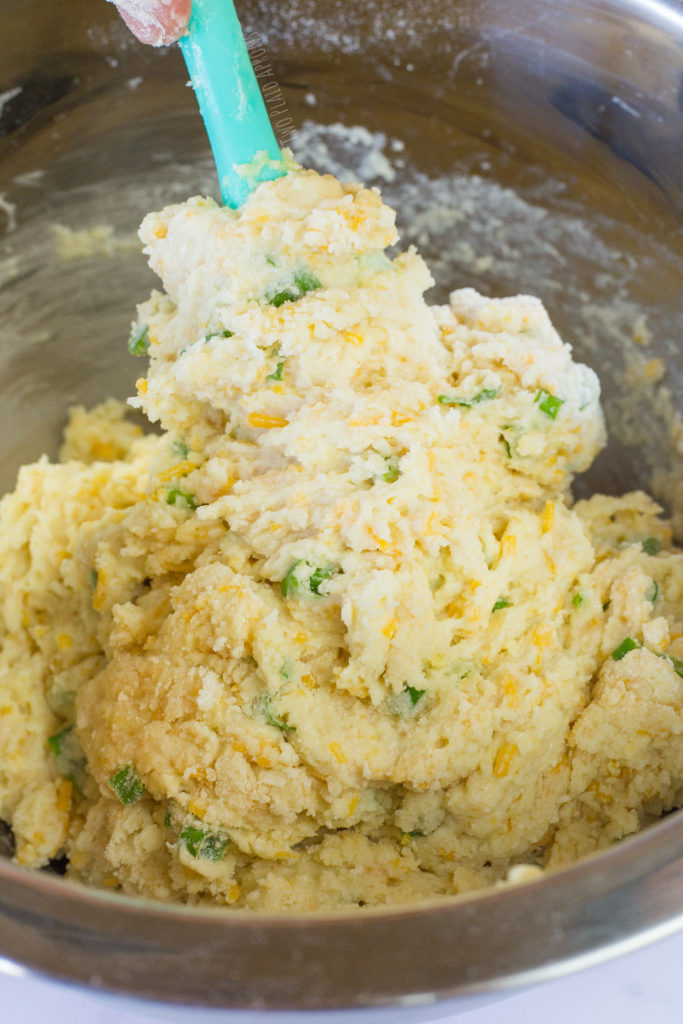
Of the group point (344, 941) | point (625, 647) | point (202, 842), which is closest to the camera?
point (344, 941)

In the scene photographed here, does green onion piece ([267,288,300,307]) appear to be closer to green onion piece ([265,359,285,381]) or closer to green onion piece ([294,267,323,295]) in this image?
green onion piece ([294,267,323,295])

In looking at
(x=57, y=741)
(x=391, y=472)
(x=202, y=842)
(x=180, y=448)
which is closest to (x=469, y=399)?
(x=391, y=472)

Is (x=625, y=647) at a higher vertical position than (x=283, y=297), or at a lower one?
lower

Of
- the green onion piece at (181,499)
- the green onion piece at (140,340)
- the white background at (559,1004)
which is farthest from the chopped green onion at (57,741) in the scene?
the green onion piece at (140,340)

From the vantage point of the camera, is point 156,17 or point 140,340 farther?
point 140,340

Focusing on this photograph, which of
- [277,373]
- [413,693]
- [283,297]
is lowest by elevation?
[413,693]

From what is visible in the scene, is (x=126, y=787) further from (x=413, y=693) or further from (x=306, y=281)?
(x=306, y=281)

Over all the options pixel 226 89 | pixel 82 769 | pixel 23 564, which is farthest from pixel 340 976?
pixel 226 89

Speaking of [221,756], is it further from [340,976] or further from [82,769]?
[340,976]
